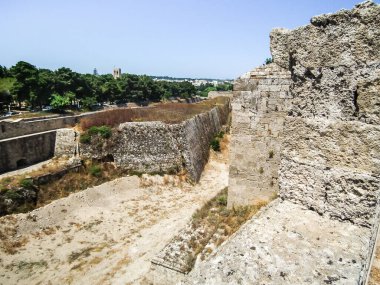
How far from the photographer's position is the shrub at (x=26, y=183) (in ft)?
47.6

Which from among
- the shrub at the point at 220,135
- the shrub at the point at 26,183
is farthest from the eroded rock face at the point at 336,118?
the shrub at the point at 220,135

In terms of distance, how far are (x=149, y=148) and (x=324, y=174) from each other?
57.2ft

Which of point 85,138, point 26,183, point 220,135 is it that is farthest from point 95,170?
point 220,135

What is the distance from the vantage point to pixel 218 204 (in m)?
10.1

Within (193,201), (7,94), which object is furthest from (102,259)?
(7,94)

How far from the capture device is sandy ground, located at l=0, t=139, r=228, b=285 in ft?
34.7

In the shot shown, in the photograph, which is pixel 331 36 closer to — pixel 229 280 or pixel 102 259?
pixel 229 280

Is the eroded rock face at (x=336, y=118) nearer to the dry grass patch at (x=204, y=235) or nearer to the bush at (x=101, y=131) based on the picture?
the dry grass patch at (x=204, y=235)

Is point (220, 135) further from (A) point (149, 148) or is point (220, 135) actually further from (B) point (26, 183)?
(B) point (26, 183)

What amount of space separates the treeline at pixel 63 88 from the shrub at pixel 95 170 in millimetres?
15156

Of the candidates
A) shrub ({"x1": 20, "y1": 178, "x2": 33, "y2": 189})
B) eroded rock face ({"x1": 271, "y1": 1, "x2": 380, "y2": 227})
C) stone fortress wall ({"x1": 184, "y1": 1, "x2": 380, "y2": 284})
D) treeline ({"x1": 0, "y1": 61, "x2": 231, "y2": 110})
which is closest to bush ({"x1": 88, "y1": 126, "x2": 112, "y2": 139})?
shrub ({"x1": 20, "y1": 178, "x2": 33, "y2": 189})

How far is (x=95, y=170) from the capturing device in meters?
17.9

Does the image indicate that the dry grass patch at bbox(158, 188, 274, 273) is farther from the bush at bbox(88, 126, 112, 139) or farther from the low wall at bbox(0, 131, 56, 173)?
the low wall at bbox(0, 131, 56, 173)

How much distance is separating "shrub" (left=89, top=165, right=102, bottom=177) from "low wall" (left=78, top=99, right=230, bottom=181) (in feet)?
2.75
